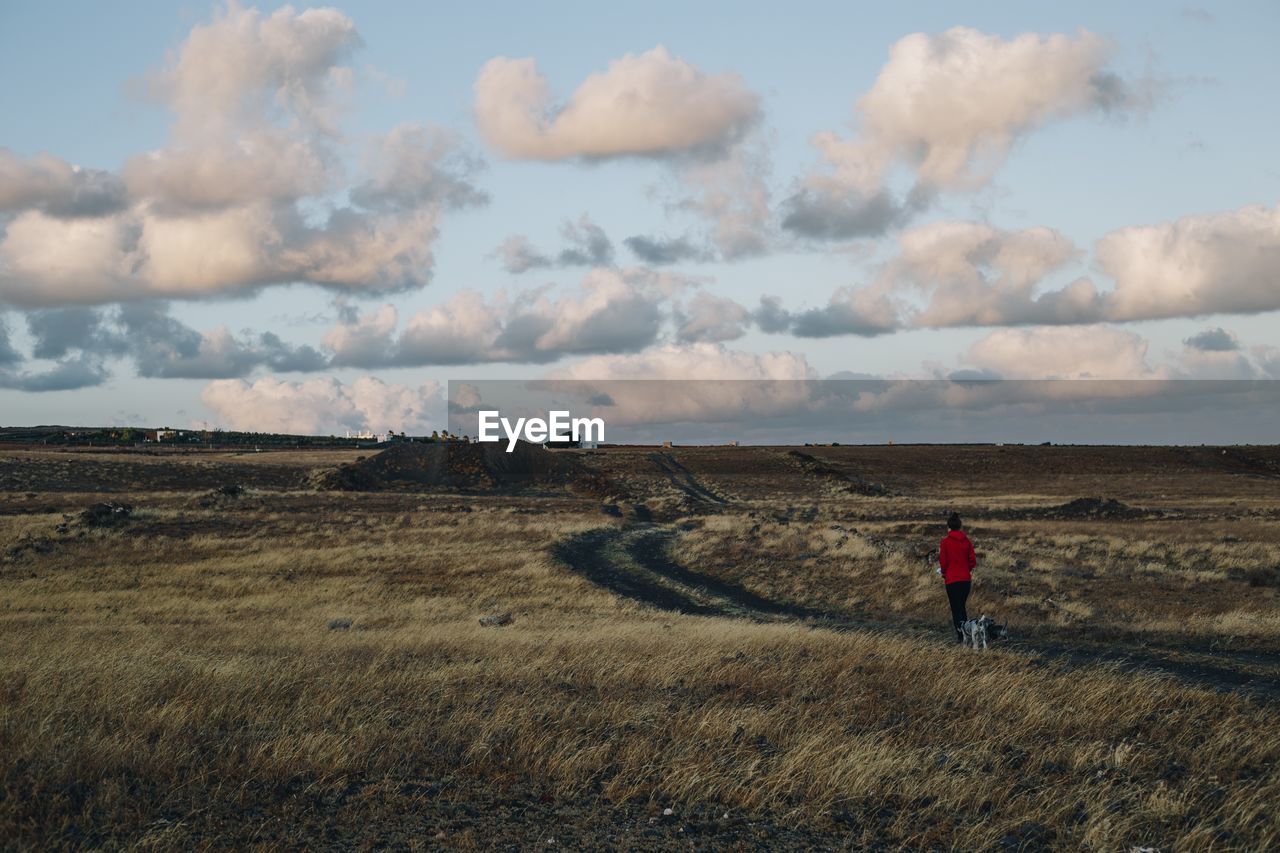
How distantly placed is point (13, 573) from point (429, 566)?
45.6 feet

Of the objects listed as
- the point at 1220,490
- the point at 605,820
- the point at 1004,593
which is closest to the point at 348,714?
the point at 605,820

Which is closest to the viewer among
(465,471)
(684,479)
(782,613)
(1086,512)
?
(782,613)

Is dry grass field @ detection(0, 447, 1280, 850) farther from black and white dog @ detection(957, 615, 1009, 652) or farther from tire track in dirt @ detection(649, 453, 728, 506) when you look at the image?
tire track in dirt @ detection(649, 453, 728, 506)

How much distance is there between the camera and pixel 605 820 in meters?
7.40

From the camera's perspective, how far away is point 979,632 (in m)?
15.6

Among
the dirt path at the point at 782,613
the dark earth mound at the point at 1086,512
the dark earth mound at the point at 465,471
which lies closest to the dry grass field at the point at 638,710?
the dirt path at the point at 782,613

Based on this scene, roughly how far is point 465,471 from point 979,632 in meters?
81.9

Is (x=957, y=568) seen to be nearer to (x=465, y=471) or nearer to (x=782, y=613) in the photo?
(x=782, y=613)

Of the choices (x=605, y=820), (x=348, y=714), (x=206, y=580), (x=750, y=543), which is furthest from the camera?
(x=750, y=543)

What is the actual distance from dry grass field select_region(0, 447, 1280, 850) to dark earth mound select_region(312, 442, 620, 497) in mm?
52753

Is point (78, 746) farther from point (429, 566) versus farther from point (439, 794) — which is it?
point (429, 566)

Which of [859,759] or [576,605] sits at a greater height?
[859,759]

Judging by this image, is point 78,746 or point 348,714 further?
point 348,714

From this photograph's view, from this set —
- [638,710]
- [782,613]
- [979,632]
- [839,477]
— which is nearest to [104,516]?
[782,613]
